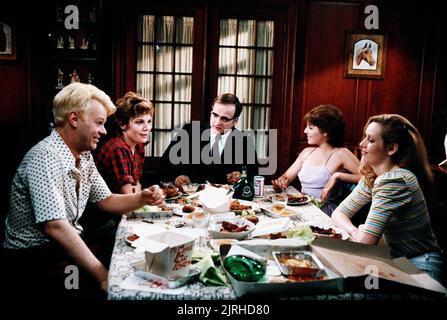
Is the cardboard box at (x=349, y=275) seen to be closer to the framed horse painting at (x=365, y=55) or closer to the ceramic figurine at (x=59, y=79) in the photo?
the ceramic figurine at (x=59, y=79)

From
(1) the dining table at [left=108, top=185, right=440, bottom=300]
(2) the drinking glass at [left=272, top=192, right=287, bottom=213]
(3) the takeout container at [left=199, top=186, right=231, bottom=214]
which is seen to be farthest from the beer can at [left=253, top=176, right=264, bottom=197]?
(1) the dining table at [left=108, top=185, right=440, bottom=300]

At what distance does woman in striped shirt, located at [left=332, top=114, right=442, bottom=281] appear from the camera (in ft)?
6.14

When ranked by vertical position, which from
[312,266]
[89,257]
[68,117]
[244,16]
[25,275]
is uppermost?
[244,16]

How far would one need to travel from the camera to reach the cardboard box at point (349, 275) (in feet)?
4.09

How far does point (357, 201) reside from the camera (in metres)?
2.32

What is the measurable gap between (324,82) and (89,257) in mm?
3567

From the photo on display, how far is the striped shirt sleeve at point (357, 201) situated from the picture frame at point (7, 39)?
3.66 m

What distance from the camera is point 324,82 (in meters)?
4.64

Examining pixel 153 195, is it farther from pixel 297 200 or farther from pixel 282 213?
pixel 297 200

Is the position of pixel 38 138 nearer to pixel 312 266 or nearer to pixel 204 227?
pixel 204 227

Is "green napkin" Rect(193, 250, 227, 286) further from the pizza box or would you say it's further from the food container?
the food container

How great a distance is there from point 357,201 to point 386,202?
18.0 inches

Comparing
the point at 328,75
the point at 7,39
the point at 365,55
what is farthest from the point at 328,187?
the point at 7,39
